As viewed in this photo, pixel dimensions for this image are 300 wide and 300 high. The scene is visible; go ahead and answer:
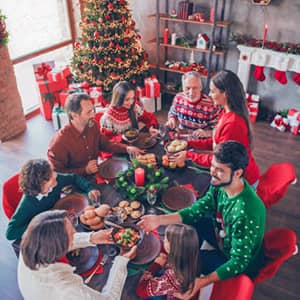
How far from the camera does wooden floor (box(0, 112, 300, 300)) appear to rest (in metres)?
2.46

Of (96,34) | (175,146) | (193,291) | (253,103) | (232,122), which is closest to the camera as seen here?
(193,291)

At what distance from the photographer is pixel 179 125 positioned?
125 inches

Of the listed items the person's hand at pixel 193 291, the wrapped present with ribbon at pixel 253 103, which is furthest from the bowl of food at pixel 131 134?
the wrapped present with ribbon at pixel 253 103

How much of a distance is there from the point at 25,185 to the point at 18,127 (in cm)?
301

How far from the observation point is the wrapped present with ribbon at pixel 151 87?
485cm

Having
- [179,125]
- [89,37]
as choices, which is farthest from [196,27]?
[179,125]

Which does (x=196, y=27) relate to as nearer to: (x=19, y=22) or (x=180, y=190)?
(x=19, y=22)

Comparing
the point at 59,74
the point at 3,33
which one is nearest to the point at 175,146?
the point at 3,33

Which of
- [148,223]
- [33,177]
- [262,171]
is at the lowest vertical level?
[262,171]

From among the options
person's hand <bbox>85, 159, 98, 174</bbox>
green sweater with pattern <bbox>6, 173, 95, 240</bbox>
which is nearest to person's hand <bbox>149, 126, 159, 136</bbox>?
person's hand <bbox>85, 159, 98, 174</bbox>

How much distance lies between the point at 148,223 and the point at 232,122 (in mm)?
970

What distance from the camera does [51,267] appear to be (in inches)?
58.0

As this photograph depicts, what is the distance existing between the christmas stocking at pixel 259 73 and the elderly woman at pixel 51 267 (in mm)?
3885

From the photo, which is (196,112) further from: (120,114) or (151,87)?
(151,87)
